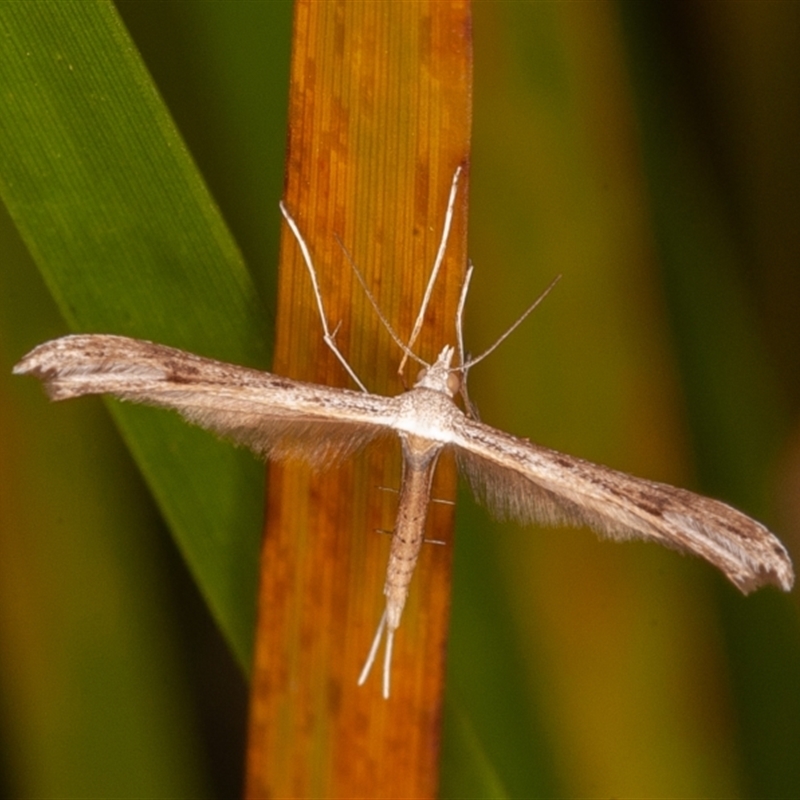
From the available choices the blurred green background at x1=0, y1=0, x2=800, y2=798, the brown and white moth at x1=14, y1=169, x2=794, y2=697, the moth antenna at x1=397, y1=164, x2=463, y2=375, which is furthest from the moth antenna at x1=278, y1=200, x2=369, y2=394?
the blurred green background at x1=0, y1=0, x2=800, y2=798

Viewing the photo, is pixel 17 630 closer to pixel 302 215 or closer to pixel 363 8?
pixel 302 215

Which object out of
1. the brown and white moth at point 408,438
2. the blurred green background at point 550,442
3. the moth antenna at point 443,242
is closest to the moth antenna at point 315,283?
the brown and white moth at point 408,438

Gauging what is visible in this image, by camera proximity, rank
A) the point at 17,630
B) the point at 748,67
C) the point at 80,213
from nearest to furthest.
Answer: the point at 80,213
the point at 17,630
the point at 748,67

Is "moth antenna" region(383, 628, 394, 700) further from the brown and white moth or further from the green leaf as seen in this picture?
the green leaf

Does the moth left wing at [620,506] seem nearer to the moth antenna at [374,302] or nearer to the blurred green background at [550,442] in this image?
Result: the moth antenna at [374,302]

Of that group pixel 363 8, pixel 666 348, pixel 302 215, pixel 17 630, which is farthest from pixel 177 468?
pixel 666 348
